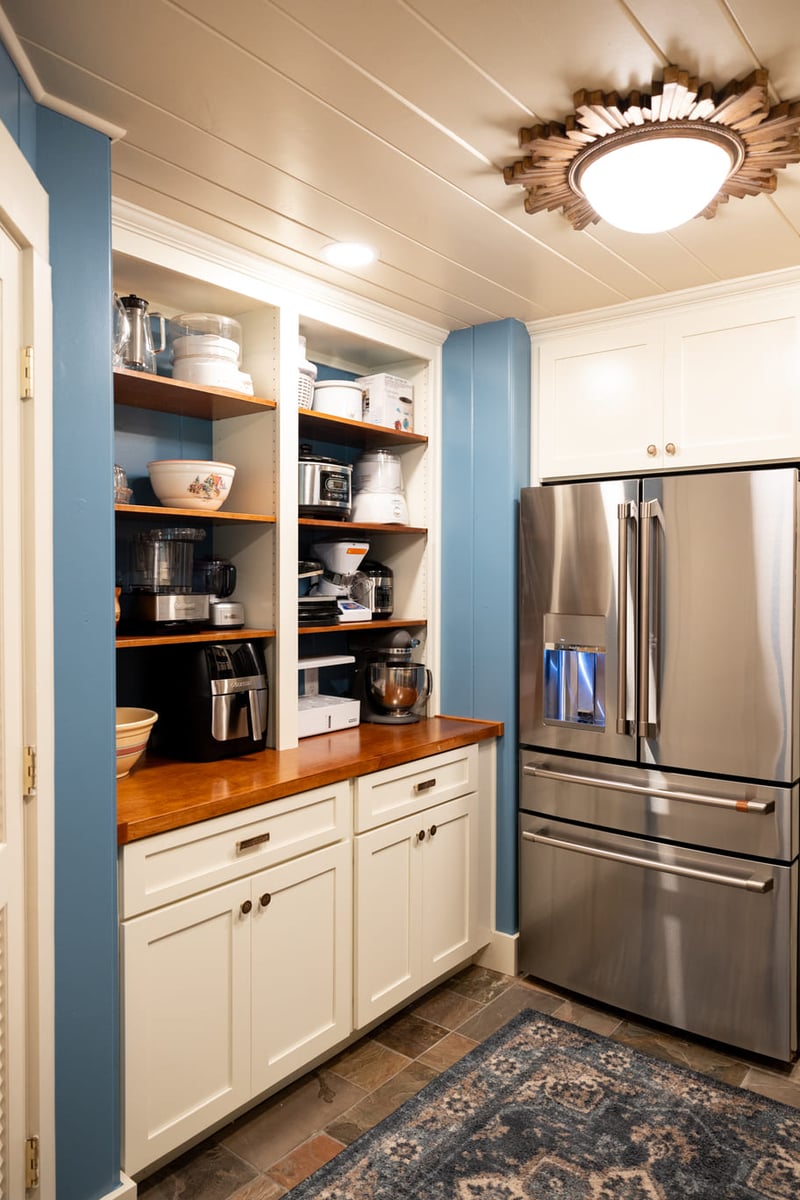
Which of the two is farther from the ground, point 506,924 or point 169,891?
point 169,891

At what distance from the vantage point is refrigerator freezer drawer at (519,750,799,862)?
2404 millimetres

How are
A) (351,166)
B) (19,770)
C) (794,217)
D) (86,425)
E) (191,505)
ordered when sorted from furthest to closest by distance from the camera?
(191,505) → (794,217) → (351,166) → (86,425) → (19,770)

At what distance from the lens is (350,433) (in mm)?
2967

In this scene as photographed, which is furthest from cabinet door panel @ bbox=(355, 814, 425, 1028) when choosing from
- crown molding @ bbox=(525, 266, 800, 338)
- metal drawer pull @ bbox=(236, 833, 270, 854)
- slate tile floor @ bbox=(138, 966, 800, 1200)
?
crown molding @ bbox=(525, 266, 800, 338)

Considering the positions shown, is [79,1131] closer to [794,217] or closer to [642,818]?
[642,818]

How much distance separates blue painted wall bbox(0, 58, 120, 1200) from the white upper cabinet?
173 cm

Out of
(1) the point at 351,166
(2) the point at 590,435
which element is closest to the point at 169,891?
(1) the point at 351,166

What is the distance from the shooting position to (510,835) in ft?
9.81

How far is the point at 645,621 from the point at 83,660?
5.50 ft

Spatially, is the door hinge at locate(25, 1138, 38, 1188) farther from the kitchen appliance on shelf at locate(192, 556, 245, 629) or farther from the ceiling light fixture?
the ceiling light fixture

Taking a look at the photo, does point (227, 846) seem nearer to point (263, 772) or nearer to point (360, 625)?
point (263, 772)

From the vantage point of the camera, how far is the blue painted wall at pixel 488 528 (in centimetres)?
297

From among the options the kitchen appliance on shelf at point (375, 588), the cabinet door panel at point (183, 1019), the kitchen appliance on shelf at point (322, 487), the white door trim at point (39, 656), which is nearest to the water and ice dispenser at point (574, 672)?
the kitchen appliance on shelf at point (375, 588)

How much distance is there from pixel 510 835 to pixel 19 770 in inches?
76.7
